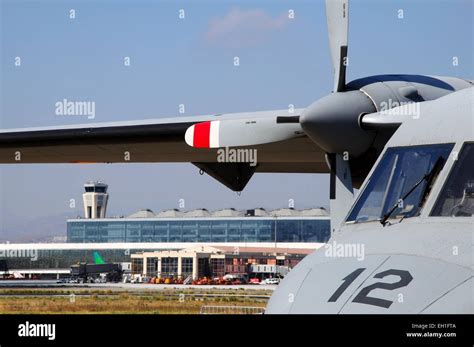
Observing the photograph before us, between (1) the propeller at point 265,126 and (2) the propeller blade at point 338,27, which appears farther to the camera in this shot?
(1) the propeller at point 265,126

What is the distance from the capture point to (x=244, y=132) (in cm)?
1311

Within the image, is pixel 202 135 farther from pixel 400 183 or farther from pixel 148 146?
pixel 400 183

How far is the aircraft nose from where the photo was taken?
10.7 meters

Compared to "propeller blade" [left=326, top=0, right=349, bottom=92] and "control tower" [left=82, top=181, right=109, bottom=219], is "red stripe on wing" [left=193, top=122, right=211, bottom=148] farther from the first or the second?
"control tower" [left=82, top=181, right=109, bottom=219]

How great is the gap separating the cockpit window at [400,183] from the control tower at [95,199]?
117 m

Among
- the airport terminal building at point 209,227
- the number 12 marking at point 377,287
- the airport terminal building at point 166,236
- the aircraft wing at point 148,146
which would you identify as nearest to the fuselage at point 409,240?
the number 12 marking at point 377,287

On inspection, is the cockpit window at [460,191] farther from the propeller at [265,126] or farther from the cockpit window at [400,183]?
the propeller at [265,126]

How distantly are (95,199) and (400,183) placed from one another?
118427 mm

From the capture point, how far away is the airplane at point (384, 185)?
5734 mm

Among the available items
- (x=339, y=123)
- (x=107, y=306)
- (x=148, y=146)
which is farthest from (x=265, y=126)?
(x=107, y=306)
